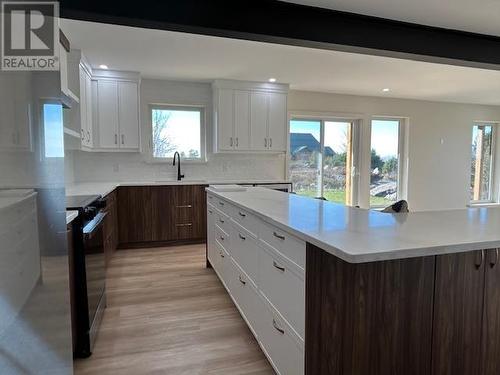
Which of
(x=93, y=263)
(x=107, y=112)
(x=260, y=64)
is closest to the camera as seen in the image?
(x=93, y=263)

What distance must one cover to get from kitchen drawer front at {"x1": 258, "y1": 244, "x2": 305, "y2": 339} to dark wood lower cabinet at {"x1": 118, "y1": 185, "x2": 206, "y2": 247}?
9.44 ft

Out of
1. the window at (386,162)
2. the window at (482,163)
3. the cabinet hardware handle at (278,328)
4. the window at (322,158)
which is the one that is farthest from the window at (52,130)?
the window at (482,163)

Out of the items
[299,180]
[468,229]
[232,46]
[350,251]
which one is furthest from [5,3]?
[299,180]

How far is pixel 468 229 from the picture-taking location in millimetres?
1515

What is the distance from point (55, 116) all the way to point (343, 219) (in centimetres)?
139

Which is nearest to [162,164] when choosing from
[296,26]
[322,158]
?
[322,158]

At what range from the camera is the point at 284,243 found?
5.23ft

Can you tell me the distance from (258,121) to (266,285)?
12.5 feet

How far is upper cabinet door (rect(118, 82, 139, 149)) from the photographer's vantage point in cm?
458

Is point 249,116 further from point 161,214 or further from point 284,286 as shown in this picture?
point 284,286

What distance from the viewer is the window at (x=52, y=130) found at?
40.0 inches

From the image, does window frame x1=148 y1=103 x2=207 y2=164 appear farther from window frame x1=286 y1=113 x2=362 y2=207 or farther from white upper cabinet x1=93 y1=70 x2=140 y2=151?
window frame x1=286 y1=113 x2=362 y2=207

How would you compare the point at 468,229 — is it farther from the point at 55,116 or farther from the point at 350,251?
the point at 55,116

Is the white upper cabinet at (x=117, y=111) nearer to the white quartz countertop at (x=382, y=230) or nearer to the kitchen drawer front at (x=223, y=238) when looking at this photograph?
the kitchen drawer front at (x=223, y=238)
